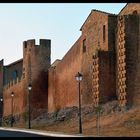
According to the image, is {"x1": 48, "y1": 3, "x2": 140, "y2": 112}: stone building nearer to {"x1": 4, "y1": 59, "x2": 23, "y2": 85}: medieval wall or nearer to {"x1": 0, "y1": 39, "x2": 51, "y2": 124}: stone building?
{"x1": 0, "y1": 39, "x2": 51, "y2": 124}: stone building

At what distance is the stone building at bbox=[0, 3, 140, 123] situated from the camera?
31297 millimetres

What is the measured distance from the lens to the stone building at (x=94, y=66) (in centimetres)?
3130

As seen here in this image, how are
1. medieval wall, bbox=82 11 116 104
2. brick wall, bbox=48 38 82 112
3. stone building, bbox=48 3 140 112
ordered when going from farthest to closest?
brick wall, bbox=48 38 82 112, medieval wall, bbox=82 11 116 104, stone building, bbox=48 3 140 112

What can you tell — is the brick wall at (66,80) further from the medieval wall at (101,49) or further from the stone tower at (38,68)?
the medieval wall at (101,49)

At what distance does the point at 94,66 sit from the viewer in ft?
116

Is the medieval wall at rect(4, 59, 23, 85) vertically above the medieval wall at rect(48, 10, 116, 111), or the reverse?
the medieval wall at rect(4, 59, 23, 85)

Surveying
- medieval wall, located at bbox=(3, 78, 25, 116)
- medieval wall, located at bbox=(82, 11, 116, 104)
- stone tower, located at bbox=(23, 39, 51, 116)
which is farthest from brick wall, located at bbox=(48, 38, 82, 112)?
medieval wall, located at bbox=(3, 78, 25, 116)

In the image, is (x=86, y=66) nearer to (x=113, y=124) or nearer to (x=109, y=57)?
(x=109, y=57)

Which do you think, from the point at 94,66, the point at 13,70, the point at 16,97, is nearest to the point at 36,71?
the point at 16,97

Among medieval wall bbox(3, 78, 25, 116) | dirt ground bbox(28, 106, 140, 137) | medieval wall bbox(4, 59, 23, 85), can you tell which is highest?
medieval wall bbox(4, 59, 23, 85)

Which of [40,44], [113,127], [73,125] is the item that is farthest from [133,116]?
[40,44]

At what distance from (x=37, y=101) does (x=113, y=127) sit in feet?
92.6

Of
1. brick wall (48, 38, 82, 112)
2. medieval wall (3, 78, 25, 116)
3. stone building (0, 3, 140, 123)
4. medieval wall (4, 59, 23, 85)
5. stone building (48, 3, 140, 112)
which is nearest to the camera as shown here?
stone building (48, 3, 140, 112)

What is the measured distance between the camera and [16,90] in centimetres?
5925
